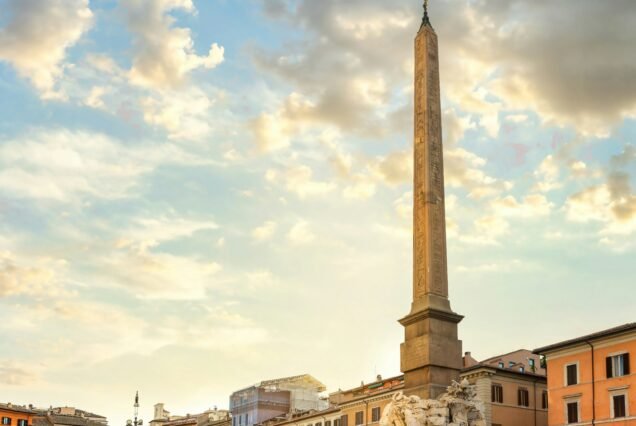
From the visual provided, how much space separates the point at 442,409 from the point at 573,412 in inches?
706

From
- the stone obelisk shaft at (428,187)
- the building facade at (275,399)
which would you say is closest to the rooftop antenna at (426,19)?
the stone obelisk shaft at (428,187)

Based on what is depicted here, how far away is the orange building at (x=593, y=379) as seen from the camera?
32.4 metres

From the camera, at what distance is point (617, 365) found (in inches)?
1303

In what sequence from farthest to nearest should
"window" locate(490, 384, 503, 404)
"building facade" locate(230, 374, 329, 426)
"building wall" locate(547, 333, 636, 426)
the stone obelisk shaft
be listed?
"building facade" locate(230, 374, 329, 426) → "window" locate(490, 384, 503, 404) → "building wall" locate(547, 333, 636, 426) → the stone obelisk shaft

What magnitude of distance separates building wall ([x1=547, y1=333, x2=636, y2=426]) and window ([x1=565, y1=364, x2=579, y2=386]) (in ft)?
0.49

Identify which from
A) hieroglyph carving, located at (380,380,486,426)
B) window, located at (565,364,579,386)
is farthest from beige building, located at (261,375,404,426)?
hieroglyph carving, located at (380,380,486,426)

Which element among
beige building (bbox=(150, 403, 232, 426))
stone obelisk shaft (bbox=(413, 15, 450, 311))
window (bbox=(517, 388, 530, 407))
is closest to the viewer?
stone obelisk shaft (bbox=(413, 15, 450, 311))

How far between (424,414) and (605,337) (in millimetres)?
17341

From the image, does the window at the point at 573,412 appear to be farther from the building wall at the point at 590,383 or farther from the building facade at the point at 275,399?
the building facade at the point at 275,399

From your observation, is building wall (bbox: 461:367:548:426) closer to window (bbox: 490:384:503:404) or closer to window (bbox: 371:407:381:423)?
window (bbox: 490:384:503:404)

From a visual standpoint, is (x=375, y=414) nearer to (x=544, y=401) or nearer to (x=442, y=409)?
(x=544, y=401)

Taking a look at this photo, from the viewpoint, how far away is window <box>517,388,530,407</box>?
40031mm

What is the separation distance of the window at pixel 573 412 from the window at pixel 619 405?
2.02 meters

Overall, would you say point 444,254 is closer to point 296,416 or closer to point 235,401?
point 296,416
